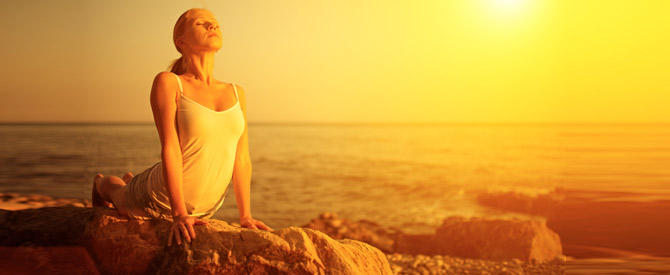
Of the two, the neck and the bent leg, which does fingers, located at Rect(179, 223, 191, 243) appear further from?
the neck

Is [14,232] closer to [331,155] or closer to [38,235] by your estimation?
[38,235]

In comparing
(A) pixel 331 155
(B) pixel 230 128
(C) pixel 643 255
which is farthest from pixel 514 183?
(B) pixel 230 128

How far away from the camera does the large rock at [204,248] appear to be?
224 cm

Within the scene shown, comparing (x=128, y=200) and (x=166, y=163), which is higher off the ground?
(x=166, y=163)

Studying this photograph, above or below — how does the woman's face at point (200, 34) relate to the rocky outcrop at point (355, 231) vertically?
above

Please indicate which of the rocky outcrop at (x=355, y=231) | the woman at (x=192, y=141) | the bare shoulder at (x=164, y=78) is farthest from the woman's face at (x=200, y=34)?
the rocky outcrop at (x=355, y=231)

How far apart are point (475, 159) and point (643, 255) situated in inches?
704

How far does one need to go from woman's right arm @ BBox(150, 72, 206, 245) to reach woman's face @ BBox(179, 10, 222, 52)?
235 mm

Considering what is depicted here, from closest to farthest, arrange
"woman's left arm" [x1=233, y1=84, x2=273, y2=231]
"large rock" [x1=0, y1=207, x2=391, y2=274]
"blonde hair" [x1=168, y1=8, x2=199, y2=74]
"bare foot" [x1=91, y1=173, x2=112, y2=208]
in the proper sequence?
"large rock" [x1=0, y1=207, x2=391, y2=274], "blonde hair" [x1=168, y1=8, x2=199, y2=74], "woman's left arm" [x1=233, y1=84, x2=273, y2=231], "bare foot" [x1=91, y1=173, x2=112, y2=208]

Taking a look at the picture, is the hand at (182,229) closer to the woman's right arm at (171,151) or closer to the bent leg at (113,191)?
the woman's right arm at (171,151)

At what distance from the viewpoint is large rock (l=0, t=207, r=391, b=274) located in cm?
224

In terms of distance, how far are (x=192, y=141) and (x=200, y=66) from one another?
1.23 ft

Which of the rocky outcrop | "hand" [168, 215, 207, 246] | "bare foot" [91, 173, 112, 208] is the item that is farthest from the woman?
the rocky outcrop

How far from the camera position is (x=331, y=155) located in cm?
2253
